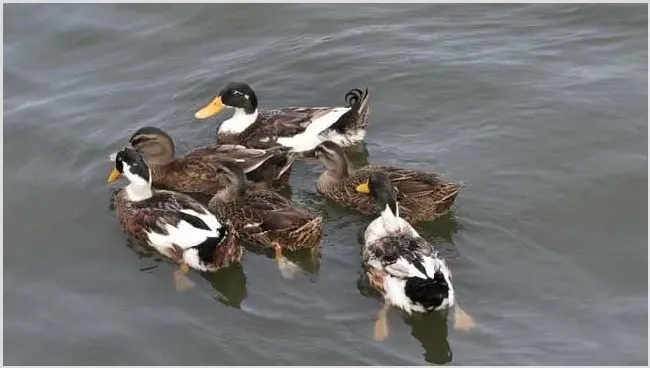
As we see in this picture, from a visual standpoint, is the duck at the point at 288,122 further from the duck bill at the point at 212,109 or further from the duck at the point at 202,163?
the duck at the point at 202,163

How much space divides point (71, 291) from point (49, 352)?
30.9 inches

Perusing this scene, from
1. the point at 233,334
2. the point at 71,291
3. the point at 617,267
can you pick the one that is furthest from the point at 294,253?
the point at 617,267

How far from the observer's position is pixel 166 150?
9.89 m

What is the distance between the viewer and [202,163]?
384 inches

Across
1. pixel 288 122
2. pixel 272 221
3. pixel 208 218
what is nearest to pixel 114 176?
pixel 208 218

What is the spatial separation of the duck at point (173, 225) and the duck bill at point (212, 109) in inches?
58.2

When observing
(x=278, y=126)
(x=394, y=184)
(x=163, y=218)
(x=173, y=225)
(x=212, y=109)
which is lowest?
(x=173, y=225)

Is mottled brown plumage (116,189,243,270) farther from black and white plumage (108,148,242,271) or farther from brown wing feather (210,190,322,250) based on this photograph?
brown wing feather (210,190,322,250)

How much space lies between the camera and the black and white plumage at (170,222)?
27.6ft

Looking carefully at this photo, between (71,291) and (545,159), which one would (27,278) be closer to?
(71,291)

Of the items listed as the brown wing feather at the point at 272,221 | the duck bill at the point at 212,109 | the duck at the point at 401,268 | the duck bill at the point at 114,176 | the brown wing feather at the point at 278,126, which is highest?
the duck bill at the point at 212,109

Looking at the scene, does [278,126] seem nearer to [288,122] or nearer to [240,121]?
[288,122]

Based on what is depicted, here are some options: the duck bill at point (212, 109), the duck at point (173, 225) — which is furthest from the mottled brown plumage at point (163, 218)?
the duck bill at point (212, 109)

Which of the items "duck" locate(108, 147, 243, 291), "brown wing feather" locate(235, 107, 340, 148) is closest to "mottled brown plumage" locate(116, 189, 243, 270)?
"duck" locate(108, 147, 243, 291)
